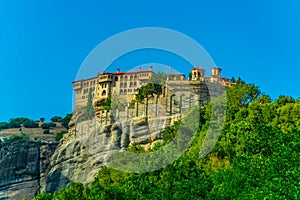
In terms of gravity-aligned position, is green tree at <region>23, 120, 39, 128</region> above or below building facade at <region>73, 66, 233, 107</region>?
above

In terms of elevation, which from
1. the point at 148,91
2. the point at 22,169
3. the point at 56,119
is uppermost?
the point at 56,119

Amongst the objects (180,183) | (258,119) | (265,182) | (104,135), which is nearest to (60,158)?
(104,135)

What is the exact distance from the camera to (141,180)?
27156 mm

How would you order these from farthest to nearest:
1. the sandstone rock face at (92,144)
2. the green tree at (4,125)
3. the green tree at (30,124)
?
1. the green tree at (30,124)
2. the green tree at (4,125)
3. the sandstone rock face at (92,144)

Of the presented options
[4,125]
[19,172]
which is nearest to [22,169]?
[19,172]

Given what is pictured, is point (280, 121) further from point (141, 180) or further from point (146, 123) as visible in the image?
point (146, 123)

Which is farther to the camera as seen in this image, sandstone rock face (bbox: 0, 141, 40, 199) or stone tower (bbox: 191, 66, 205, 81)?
stone tower (bbox: 191, 66, 205, 81)

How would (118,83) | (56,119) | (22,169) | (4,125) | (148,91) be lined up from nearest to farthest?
(148,91) < (22,169) < (118,83) < (4,125) < (56,119)

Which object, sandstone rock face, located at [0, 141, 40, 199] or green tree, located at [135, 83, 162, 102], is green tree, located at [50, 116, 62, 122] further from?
green tree, located at [135, 83, 162, 102]

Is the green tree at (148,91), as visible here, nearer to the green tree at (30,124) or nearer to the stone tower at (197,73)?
the stone tower at (197,73)

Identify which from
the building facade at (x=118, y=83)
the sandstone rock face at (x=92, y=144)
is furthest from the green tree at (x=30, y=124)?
the sandstone rock face at (x=92, y=144)

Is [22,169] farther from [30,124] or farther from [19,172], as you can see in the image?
[30,124]

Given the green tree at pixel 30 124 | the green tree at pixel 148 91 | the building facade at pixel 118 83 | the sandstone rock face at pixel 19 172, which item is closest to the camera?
the green tree at pixel 148 91

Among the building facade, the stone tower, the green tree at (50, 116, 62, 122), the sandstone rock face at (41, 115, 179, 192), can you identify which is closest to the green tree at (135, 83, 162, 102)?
the sandstone rock face at (41, 115, 179, 192)
